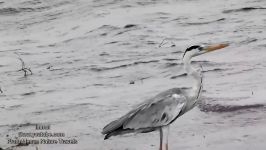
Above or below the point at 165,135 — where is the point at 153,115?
above

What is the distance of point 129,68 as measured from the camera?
8.09 m

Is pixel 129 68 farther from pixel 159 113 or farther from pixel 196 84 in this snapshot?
pixel 159 113

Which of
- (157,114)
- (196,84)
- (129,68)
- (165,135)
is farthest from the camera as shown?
(129,68)

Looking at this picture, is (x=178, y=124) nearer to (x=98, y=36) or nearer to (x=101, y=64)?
(x=101, y=64)

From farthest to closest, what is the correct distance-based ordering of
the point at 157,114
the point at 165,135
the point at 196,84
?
the point at 165,135, the point at 196,84, the point at 157,114

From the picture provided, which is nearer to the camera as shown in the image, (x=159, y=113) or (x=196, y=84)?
(x=159, y=113)

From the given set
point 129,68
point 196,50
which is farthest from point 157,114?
point 129,68

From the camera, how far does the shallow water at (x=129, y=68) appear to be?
6.38m

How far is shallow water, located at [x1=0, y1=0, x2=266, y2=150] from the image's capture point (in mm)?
6375

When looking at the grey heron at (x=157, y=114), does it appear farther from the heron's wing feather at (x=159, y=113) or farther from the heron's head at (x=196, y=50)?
the heron's head at (x=196, y=50)

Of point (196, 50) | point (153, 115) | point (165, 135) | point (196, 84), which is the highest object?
point (196, 50)

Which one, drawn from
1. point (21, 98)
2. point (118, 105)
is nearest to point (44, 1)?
point (21, 98)

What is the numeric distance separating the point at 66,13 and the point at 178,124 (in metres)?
4.88

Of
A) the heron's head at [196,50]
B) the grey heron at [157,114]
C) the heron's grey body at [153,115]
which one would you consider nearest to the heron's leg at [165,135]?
the grey heron at [157,114]
